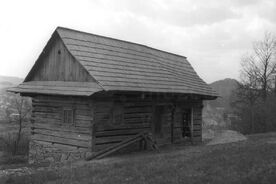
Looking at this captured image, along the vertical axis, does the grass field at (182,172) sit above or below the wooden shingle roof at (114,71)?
below

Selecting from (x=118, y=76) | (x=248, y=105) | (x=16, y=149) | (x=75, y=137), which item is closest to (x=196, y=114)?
(x=118, y=76)

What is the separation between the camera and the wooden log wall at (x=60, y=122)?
13.0 m

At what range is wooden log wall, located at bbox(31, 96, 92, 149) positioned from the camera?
13.0 meters

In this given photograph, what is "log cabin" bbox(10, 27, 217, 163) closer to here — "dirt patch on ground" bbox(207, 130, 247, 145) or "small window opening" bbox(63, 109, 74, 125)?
"small window opening" bbox(63, 109, 74, 125)

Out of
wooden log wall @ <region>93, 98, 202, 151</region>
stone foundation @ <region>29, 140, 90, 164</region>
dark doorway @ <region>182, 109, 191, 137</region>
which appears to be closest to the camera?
wooden log wall @ <region>93, 98, 202, 151</region>

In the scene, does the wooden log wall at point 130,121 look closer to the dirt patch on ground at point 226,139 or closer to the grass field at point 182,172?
the dirt patch on ground at point 226,139

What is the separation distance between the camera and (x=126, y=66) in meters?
15.1

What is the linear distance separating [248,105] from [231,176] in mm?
27593

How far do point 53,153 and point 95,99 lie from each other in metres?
3.49

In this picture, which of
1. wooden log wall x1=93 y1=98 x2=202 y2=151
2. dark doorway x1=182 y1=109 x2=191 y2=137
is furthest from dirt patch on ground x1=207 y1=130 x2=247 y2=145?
wooden log wall x1=93 y1=98 x2=202 y2=151

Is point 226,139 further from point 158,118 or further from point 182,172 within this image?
point 182,172

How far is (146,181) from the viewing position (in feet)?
24.0

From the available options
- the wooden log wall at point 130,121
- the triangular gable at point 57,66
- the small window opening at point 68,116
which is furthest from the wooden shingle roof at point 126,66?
the small window opening at point 68,116

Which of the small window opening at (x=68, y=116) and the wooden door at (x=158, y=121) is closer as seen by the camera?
the small window opening at (x=68, y=116)
